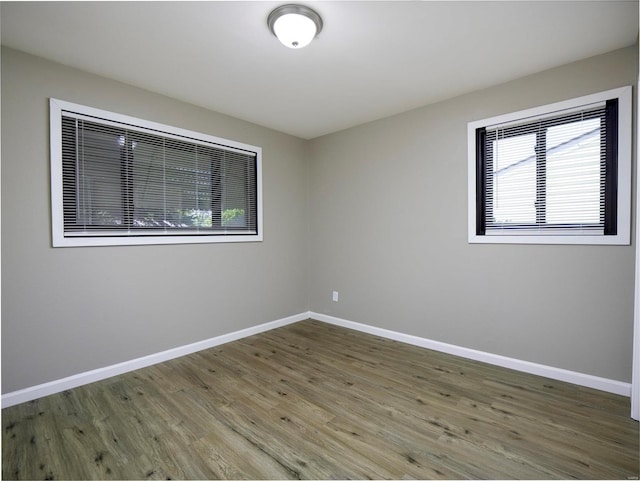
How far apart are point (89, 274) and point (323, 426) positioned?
226cm

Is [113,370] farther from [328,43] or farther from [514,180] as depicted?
[514,180]

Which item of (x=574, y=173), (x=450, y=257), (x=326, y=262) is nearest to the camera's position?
(x=574, y=173)

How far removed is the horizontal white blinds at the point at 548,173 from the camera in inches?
96.2

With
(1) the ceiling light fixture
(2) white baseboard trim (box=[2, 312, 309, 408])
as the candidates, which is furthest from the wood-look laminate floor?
(1) the ceiling light fixture

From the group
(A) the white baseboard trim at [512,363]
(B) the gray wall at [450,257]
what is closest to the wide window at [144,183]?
(B) the gray wall at [450,257]

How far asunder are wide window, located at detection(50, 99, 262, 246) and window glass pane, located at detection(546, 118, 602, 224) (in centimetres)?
304

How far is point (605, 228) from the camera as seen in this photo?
239 centimetres

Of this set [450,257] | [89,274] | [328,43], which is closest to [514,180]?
[450,257]

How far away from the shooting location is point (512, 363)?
9.14 ft

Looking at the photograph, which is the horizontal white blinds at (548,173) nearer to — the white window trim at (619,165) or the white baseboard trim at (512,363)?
the white window trim at (619,165)

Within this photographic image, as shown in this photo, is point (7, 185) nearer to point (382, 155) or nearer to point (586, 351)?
point (382, 155)

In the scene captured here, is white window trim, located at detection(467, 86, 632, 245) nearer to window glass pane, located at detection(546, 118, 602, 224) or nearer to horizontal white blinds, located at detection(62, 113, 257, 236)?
window glass pane, located at detection(546, 118, 602, 224)

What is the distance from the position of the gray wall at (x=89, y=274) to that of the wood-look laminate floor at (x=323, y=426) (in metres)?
0.34

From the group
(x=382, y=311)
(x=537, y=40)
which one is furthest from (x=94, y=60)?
(x=382, y=311)
